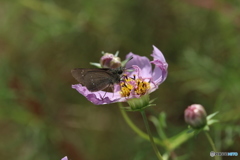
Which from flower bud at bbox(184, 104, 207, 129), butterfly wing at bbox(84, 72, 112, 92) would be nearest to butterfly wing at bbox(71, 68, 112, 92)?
butterfly wing at bbox(84, 72, 112, 92)

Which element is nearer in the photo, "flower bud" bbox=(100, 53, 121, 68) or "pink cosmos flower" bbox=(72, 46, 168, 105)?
"pink cosmos flower" bbox=(72, 46, 168, 105)

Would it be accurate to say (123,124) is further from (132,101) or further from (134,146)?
(132,101)

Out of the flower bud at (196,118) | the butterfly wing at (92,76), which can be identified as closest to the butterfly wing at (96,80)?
the butterfly wing at (92,76)

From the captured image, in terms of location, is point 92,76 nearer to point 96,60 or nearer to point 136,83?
point 136,83

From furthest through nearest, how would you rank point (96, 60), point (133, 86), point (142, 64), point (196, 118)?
1. point (96, 60)
2. point (142, 64)
3. point (133, 86)
4. point (196, 118)

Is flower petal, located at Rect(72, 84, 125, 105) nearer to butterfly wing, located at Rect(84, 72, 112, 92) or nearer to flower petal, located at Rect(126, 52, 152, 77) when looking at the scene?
butterfly wing, located at Rect(84, 72, 112, 92)

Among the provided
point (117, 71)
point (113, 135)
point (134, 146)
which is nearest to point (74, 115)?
point (113, 135)

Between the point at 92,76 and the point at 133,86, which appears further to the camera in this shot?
the point at 133,86

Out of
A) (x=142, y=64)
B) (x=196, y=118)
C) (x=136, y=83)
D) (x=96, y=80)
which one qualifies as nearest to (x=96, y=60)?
(x=142, y=64)
